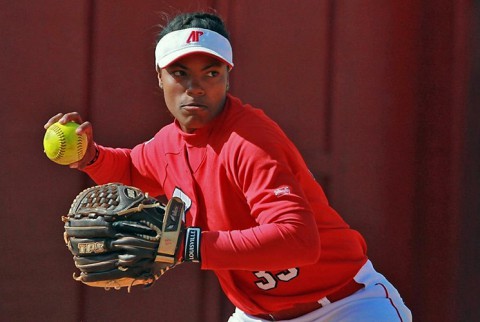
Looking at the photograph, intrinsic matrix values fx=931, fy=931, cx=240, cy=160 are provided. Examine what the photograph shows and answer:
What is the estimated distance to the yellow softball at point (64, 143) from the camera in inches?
126

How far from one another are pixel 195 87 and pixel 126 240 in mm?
606

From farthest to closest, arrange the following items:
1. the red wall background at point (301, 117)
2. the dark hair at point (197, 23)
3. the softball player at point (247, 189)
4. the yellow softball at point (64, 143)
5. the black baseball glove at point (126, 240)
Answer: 1. the red wall background at point (301, 117)
2. the yellow softball at point (64, 143)
3. the dark hair at point (197, 23)
4. the softball player at point (247, 189)
5. the black baseball glove at point (126, 240)

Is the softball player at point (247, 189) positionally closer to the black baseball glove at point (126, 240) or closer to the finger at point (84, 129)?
the black baseball glove at point (126, 240)

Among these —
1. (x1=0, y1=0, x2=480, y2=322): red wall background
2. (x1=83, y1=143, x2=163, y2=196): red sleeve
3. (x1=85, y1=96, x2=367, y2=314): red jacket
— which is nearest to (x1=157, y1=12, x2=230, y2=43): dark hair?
(x1=85, y1=96, x2=367, y2=314): red jacket

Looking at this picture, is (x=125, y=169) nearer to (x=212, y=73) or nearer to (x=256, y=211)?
(x=212, y=73)

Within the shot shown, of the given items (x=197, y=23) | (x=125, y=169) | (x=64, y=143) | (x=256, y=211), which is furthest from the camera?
(x=125, y=169)

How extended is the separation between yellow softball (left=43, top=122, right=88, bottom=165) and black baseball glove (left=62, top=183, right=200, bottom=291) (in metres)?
0.54

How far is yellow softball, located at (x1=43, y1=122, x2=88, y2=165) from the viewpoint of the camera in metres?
3.19

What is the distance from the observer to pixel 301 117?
436 cm

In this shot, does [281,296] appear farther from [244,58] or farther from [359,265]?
[244,58]

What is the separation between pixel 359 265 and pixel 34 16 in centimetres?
186

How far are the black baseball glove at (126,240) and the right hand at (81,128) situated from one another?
1.98ft

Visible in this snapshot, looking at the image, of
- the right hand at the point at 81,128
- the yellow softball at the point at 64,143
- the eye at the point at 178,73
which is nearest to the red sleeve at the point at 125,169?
the right hand at the point at 81,128

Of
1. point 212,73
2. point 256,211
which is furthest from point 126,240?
point 212,73
